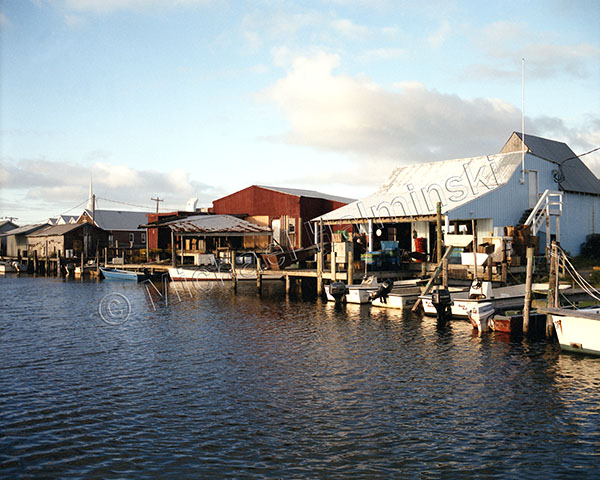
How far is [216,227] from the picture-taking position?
51375 millimetres

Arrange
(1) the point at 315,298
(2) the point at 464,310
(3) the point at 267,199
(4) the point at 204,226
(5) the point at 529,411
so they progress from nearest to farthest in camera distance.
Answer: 1. (5) the point at 529,411
2. (2) the point at 464,310
3. (1) the point at 315,298
4. (4) the point at 204,226
5. (3) the point at 267,199

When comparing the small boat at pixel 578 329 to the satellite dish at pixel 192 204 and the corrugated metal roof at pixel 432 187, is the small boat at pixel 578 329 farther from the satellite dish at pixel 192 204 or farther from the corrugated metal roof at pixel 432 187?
the satellite dish at pixel 192 204

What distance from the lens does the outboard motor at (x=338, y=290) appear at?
32.2 m

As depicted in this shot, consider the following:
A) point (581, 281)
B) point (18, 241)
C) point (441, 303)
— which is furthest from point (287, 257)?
point (18, 241)

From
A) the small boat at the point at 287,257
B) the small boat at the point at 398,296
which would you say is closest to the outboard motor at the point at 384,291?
the small boat at the point at 398,296

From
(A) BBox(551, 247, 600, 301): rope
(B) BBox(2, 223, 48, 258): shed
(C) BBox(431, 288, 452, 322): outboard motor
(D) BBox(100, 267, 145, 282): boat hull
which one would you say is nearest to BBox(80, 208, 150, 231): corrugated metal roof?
(B) BBox(2, 223, 48, 258): shed

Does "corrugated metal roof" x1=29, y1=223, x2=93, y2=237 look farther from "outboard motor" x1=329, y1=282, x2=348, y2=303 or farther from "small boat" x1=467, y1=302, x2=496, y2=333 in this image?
"small boat" x1=467, y1=302, x2=496, y2=333

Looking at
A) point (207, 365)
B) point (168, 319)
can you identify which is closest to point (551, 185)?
point (168, 319)

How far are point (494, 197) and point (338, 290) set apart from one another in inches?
497

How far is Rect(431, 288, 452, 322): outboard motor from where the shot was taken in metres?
25.1

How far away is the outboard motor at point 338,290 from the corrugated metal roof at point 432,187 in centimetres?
672

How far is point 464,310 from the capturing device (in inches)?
1010

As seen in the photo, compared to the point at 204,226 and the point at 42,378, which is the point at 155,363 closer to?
the point at 42,378

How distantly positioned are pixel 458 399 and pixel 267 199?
43.9 metres
